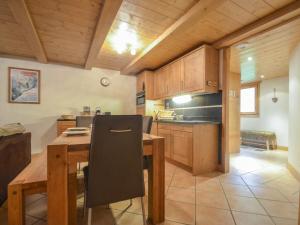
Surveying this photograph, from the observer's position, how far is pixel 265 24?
211 centimetres

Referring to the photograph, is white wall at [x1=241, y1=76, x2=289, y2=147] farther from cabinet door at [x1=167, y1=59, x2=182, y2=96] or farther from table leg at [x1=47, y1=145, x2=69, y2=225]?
table leg at [x1=47, y1=145, x2=69, y2=225]

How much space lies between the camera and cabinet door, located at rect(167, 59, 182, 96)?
11.4 feet

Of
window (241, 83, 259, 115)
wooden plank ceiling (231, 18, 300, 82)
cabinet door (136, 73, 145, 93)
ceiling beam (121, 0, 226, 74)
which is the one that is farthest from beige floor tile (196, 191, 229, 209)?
window (241, 83, 259, 115)

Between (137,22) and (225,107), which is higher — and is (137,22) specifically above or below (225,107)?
Answer: above

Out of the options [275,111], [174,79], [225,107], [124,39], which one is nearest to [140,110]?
[174,79]

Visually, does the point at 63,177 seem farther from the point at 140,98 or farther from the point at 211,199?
the point at 140,98

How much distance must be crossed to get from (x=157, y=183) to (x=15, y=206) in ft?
3.49

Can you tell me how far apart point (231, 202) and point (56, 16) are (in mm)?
3230

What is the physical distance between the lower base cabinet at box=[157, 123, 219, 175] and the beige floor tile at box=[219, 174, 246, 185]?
29cm

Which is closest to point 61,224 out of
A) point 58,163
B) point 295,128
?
point 58,163

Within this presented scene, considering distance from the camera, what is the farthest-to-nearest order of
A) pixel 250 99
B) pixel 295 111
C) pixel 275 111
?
pixel 250 99 → pixel 275 111 → pixel 295 111

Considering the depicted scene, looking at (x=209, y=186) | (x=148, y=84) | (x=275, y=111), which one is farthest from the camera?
(x=275, y=111)

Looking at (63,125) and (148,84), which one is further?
(148,84)

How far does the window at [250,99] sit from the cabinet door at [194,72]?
3.56 metres
